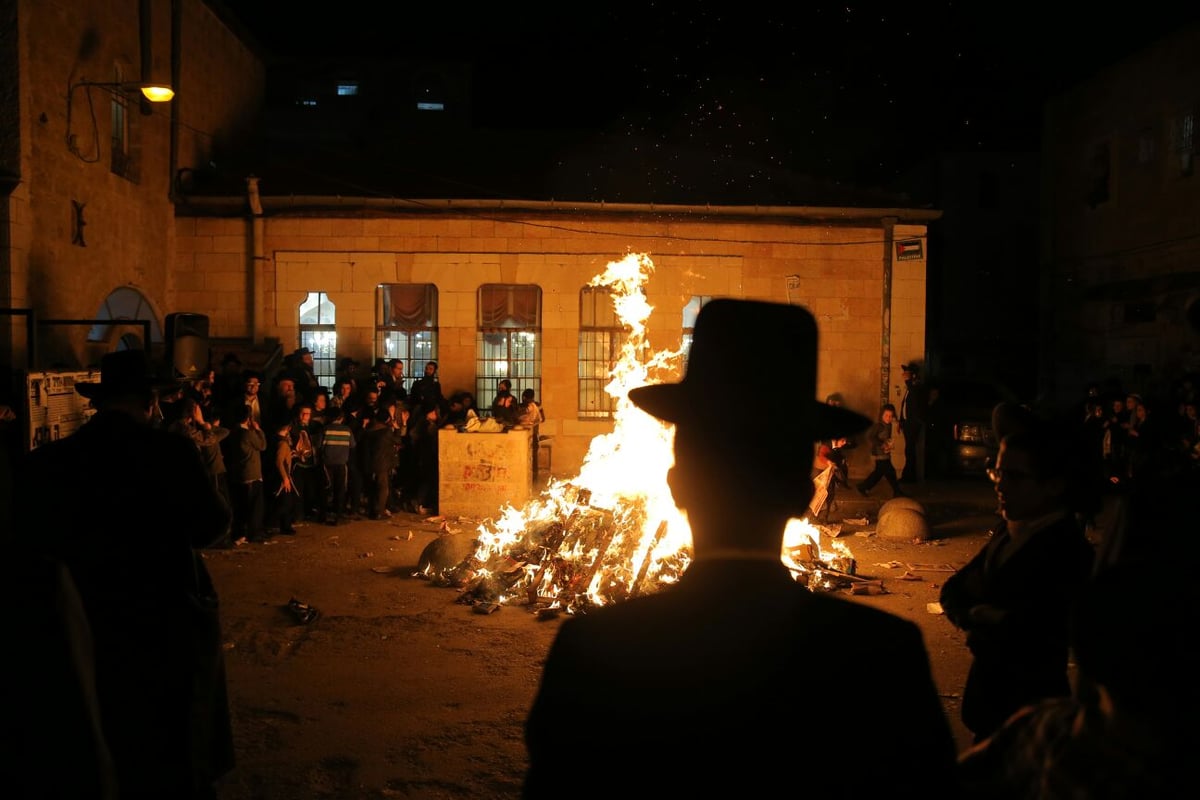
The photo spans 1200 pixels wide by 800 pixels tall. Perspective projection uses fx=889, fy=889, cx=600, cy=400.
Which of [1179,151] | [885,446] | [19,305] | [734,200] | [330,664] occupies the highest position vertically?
[1179,151]

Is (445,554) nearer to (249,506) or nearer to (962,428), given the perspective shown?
(249,506)

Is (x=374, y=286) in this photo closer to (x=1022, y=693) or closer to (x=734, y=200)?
(x=734, y=200)

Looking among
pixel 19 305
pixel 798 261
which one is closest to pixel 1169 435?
pixel 798 261

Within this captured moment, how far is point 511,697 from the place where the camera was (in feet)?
20.8

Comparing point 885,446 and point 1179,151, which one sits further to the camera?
point 1179,151

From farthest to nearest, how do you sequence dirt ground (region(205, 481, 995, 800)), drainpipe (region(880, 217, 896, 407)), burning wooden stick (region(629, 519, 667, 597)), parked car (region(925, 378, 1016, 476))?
drainpipe (region(880, 217, 896, 407)), parked car (region(925, 378, 1016, 476)), burning wooden stick (region(629, 519, 667, 597)), dirt ground (region(205, 481, 995, 800))

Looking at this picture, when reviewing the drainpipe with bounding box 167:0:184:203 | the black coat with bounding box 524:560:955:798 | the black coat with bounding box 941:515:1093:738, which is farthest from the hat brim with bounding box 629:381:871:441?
the drainpipe with bounding box 167:0:184:203

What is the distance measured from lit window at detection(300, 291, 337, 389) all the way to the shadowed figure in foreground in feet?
53.8

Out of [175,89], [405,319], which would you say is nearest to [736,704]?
[405,319]

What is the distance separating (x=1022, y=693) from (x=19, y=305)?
41.0 feet

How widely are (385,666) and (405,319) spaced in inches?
439

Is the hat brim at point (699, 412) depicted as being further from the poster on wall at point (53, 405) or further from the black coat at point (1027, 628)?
the poster on wall at point (53, 405)

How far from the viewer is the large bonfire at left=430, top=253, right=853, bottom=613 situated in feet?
29.3

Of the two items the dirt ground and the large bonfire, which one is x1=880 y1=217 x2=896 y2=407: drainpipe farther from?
the large bonfire
